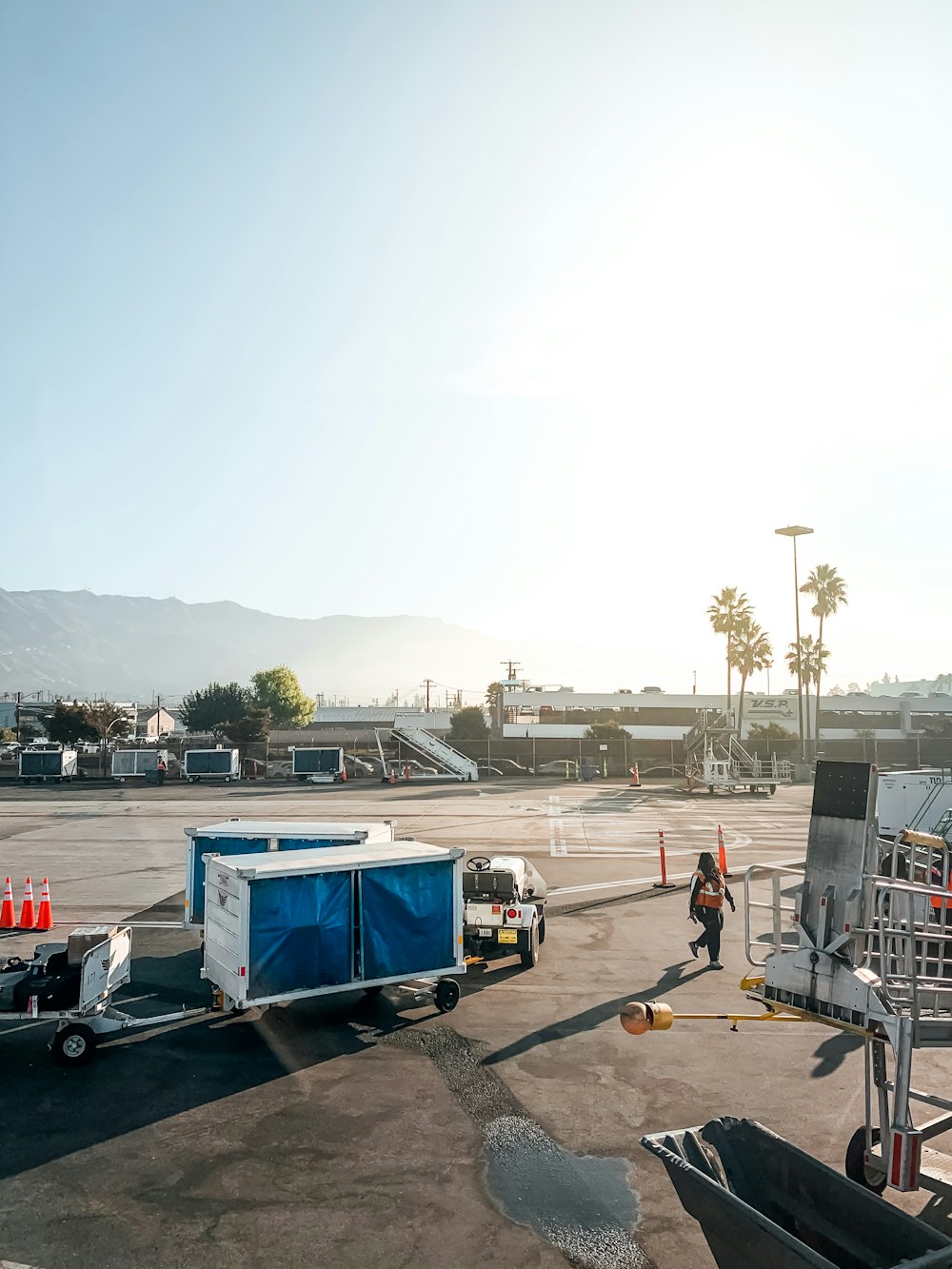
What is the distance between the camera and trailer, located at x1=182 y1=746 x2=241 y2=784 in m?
58.6

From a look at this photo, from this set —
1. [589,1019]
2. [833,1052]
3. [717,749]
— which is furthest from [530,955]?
[717,749]

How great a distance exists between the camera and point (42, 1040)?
12.2 metres

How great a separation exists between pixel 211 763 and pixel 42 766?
35.6 ft

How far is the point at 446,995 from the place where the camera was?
13312 mm

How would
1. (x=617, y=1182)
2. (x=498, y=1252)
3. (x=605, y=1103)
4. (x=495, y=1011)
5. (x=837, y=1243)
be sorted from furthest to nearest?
(x=495, y=1011), (x=605, y=1103), (x=617, y=1182), (x=498, y=1252), (x=837, y=1243)

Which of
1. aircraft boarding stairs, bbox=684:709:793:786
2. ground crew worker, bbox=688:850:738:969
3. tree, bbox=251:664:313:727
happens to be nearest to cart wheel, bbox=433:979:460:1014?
ground crew worker, bbox=688:850:738:969

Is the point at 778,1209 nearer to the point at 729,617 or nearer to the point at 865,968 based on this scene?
the point at 865,968

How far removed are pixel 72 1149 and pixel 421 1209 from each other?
3.84 metres

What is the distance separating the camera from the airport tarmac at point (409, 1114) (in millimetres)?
7570

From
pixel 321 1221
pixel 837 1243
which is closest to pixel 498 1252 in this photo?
pixel 321 1221

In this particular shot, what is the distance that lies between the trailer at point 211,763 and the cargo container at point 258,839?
43946 millimetres

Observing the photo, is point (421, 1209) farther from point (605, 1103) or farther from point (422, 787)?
point (422, 787)

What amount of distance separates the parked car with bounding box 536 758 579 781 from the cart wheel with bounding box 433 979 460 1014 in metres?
46.5

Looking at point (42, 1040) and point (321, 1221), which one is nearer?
point (321, 1221)
